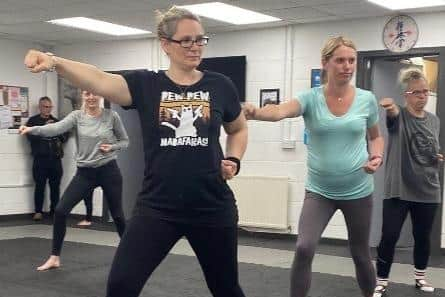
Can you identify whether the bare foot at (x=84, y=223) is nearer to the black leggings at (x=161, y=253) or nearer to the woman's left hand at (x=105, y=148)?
the woman's left hand at (x=105, y=148)

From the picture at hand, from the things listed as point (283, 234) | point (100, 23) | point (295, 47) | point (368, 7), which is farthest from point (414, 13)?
point (100, 23)

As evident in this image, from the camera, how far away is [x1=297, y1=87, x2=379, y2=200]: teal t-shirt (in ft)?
10.2

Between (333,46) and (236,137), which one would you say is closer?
(236,137)

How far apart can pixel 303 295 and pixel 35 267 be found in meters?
2.98

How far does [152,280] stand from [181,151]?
2.81 metres

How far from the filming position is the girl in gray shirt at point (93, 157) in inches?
197

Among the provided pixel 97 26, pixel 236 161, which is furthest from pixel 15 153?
pixel 236 161

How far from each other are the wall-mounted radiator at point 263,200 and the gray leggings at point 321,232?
4164 millimetres

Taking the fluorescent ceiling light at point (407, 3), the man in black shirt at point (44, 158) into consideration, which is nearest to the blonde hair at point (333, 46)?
the fluorescent ceiling light at point (407, 3)

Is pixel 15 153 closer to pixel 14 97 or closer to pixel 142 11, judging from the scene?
pixel 14 97

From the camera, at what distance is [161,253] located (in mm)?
2299

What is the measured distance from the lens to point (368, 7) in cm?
637

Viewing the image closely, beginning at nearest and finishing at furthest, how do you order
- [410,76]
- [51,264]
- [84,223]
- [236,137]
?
1. [236,137]
2. [410,76]
3. [51,264]
4. [84,223]

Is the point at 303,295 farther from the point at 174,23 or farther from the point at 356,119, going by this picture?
the point at 174,23
